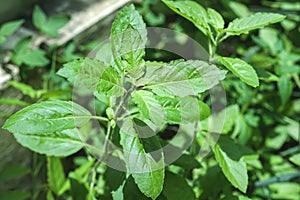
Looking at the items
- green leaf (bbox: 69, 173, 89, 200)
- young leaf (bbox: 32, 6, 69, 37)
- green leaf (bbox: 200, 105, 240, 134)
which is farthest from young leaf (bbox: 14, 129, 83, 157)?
young leaf (bbox: 32, 6, 69, 37)

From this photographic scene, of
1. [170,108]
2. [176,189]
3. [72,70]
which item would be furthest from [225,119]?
[72,70]

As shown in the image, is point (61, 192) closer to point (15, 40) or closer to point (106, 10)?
point (15, 40)

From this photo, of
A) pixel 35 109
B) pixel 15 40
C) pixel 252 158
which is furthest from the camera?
pixel 15 40

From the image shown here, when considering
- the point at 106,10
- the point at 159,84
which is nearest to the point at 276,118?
the point at 106,10

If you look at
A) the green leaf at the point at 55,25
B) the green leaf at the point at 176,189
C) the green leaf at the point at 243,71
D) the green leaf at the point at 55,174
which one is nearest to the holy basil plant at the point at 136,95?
the green leaf at the point at 243,71

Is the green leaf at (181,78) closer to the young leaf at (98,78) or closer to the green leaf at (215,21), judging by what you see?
the young leaf at (98,78)

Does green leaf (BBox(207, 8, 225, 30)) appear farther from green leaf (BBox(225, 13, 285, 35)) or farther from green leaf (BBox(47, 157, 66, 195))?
green leaf (BBox(47, 157, 66, 195))
